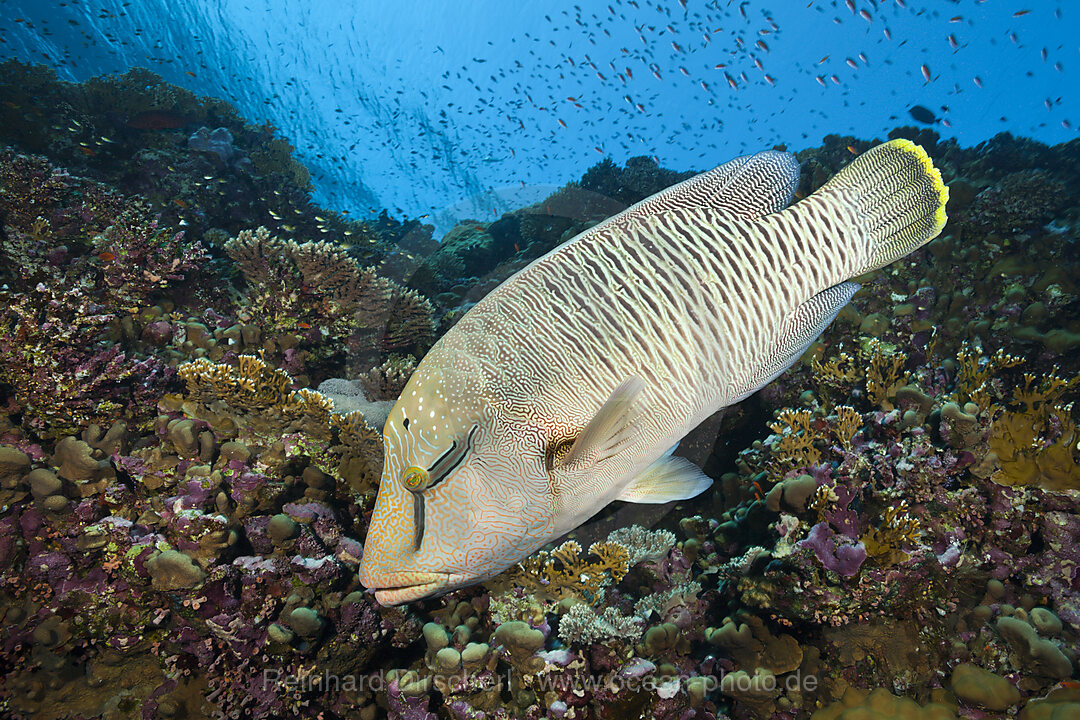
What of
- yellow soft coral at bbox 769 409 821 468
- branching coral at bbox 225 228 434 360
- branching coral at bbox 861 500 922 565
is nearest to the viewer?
branching coral at bbox 861 500 922 565

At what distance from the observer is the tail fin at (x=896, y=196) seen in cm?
196

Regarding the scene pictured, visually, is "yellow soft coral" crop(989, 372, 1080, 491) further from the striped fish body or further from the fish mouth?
the fish mouth

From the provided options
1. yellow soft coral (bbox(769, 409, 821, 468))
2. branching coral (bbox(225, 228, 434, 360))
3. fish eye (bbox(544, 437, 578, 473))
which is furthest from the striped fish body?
branching coral (bbox(225, 228, 434, 360))

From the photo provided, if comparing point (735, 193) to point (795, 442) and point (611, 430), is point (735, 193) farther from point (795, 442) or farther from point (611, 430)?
point (795, 442)

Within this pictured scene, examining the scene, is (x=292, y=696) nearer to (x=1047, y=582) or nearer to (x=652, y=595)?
(x=652, y=595)

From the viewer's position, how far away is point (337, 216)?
48.5 feet

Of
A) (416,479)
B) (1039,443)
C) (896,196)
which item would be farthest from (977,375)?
(416,479)

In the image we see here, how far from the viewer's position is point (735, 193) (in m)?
2.00

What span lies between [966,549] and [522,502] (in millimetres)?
3673

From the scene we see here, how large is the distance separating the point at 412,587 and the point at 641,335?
1270 mm

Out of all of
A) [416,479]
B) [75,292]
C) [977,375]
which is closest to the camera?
[416,479]

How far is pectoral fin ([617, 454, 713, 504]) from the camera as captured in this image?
193 cm

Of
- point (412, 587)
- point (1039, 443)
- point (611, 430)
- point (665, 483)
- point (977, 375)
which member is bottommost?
point (1039, 443)

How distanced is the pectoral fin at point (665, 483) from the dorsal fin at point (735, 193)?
1121 mm
